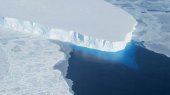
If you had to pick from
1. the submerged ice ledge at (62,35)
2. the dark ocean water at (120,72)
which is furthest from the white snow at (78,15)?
the dark ocean water at (120,72)

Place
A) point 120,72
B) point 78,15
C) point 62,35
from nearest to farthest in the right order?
point 120,72
point 62,35
point 78,15

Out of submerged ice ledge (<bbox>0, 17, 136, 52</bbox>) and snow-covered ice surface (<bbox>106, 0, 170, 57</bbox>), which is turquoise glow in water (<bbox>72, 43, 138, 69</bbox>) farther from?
snow-covered ice surface (<bbox>106, 0, 170, 57</bbox>)

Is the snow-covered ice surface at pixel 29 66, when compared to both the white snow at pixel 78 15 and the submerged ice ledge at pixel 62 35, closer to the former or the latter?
the submerged ice ledge at pixel 62 35

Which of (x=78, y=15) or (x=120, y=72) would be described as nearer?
(x=120, y=72)

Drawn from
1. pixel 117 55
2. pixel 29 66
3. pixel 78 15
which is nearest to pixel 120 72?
pixel 117 55

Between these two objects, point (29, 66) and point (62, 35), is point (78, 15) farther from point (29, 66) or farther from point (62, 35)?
point (29, 66)

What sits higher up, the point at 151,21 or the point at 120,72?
the point at 151,21

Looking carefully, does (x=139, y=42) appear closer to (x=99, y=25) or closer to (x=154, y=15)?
(x=99, y=25)
